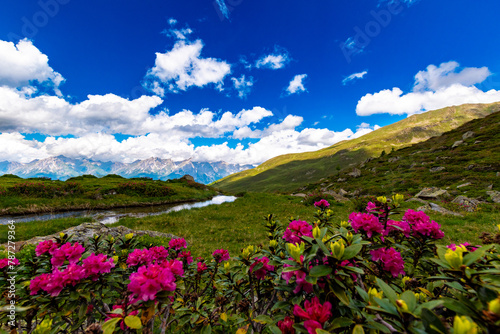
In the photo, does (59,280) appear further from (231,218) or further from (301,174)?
(301,174)

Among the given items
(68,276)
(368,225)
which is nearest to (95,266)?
(68,276)

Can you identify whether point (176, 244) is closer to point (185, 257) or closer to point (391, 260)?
point (185, 257)

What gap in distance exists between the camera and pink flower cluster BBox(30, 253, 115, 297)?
204cm

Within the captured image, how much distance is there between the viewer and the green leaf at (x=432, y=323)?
3.46ft

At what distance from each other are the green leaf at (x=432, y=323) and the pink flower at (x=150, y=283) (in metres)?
1.89

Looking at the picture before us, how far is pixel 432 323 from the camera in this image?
3.67 feet

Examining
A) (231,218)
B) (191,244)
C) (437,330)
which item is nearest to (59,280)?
(437,330)

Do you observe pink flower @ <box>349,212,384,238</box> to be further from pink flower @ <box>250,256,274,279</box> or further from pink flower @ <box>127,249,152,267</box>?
pink flower @ <box>127,249,152,267</box>

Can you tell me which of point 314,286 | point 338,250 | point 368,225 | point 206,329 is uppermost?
point 338,250

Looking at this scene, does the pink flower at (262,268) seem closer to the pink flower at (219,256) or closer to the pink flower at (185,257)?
the pink flower at (219,256)

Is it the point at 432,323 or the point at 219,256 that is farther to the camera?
the point at 219,256

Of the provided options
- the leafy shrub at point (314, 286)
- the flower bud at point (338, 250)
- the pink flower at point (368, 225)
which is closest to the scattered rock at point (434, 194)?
the leafy shrub at point (314, 286)

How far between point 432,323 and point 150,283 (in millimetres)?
2053

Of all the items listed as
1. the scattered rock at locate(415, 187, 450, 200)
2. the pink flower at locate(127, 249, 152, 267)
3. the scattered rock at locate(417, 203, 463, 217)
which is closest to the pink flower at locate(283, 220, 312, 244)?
the pink flower at locate(127, 249, 152, 267)
